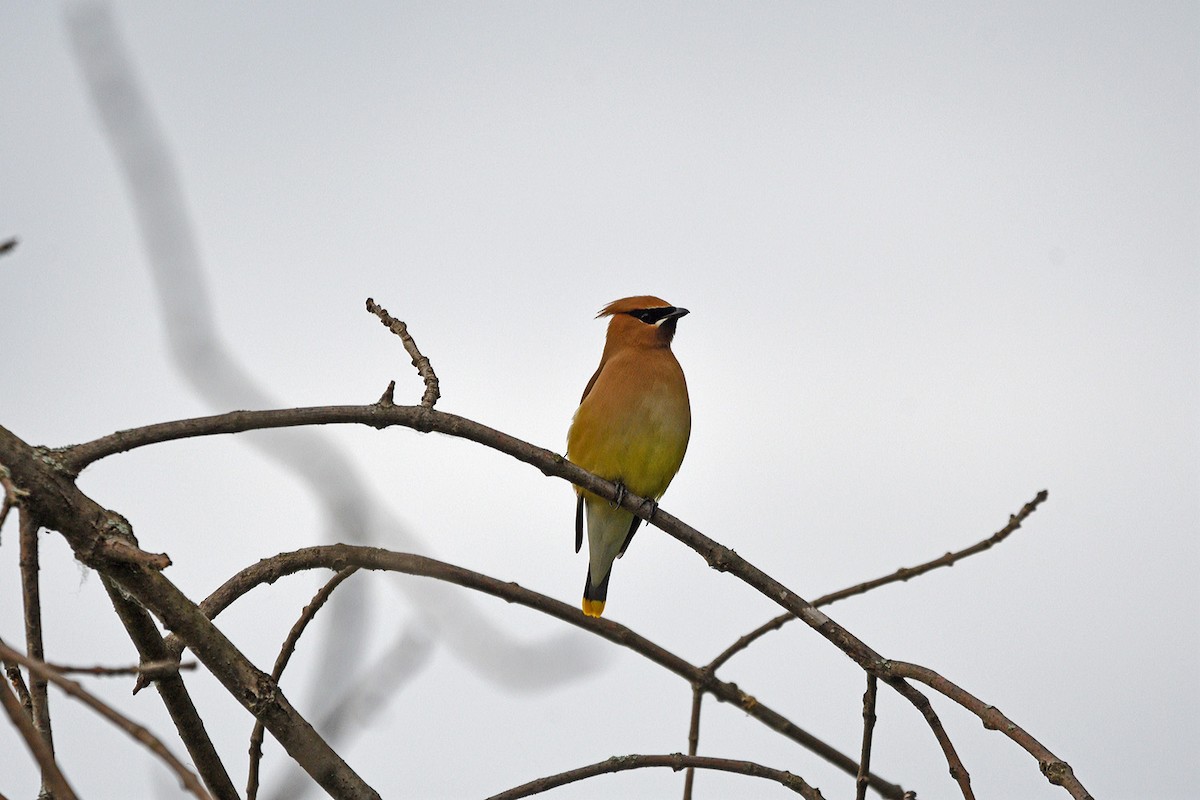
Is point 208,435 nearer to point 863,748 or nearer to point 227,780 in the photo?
point 227,780

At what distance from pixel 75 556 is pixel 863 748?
160 centimetres

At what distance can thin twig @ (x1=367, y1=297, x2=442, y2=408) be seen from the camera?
2549mm

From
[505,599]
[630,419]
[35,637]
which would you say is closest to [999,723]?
[505,599]

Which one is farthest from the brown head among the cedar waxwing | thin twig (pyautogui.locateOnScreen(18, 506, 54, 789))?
thin twig (pyautogui.locateOnScreen(18, 506, 54, 789))

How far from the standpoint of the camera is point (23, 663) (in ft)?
4.34

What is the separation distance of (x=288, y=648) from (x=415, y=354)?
0.76 meters

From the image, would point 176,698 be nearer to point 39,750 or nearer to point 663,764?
point 39,750

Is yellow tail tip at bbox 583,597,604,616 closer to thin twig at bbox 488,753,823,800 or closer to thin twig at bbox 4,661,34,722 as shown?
thin twig at bbox 488,753,823,800

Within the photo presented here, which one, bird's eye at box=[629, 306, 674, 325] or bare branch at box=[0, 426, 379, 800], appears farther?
bird's eye at box=[629, 306, 674, 325]

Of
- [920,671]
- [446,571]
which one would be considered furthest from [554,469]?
[920,671]

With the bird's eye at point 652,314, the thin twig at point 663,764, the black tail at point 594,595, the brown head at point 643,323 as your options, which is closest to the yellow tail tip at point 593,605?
the black tail at point 594,595

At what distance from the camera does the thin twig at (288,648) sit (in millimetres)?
2712

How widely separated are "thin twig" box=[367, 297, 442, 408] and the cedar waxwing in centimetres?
218

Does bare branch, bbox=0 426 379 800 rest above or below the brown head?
below
